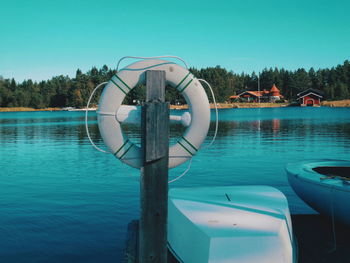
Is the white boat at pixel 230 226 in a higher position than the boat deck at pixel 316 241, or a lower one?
higher

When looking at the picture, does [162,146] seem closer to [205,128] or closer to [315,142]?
[205,128]

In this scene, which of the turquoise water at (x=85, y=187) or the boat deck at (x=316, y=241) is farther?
the turquoise water at (x=85, y=187)

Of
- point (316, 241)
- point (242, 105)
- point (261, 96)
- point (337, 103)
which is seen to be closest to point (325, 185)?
point (316, 241)

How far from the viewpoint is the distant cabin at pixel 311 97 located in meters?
92.7

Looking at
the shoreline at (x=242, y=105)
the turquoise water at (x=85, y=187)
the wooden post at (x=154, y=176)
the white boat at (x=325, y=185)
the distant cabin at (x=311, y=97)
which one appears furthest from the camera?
the distant cabin at (x=311, y=97)

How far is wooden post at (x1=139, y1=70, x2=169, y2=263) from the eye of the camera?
3.43 m

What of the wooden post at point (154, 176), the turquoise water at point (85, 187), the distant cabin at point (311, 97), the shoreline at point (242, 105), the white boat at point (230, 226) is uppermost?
the distant cabin at point (311, 97)

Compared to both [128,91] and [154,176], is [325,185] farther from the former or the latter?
[128,91]

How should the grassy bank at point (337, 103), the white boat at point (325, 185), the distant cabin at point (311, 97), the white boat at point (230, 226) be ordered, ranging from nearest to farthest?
1. the white boat at point (230, 226)
2. the white boat at point (325, 185)
3. the grassy bank at point (337, 103)
4. the distant cabin at point (311, 97)

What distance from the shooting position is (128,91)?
165 inches

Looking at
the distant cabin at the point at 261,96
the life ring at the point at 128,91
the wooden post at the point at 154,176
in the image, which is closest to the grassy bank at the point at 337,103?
the distant cabin at the point at 261,96

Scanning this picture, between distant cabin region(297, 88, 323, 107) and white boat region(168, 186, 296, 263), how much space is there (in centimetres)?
9390

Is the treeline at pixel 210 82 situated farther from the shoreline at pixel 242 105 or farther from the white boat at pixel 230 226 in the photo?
the white boat at pixel 230 226

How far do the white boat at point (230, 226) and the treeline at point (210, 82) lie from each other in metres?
87.5
